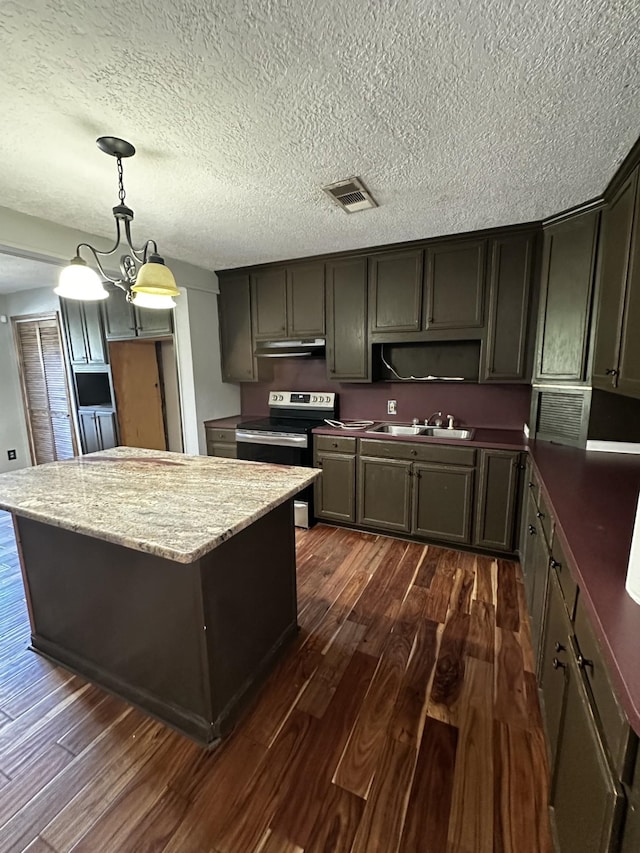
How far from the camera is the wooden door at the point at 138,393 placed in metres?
4.07

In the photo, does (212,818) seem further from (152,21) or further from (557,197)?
(557,197)

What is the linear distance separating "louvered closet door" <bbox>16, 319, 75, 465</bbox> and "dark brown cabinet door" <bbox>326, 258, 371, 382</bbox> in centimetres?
353

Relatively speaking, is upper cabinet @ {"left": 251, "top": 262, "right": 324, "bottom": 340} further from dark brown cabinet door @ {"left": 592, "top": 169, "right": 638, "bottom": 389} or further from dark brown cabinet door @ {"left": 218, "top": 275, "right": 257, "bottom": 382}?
dark brown cabinet door @ {"left": 592, "top": 169, "right": 638, "bottom": 389}

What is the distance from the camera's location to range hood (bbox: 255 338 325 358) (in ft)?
11.2

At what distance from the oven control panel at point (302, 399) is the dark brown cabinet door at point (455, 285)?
47.1 inches

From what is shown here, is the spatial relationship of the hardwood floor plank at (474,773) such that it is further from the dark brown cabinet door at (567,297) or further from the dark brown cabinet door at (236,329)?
the dark brown cabinet door at (236,329)

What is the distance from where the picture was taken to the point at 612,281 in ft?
6.40

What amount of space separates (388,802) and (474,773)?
333 mm

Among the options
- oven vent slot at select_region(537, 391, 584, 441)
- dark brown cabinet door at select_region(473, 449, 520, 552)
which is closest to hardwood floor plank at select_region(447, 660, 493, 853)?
dark brown cabinet door at select_region(473, 449, 520, 552)

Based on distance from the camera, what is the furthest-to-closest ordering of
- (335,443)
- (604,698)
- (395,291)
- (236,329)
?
(236,329)
(335,443)
(395,291)
(604,698)

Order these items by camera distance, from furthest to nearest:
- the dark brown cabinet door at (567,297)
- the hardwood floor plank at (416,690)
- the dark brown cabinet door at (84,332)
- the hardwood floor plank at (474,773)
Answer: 1. the dark brown cabinet door at (84,332)
2. the dark brown cabinet door at (567,297)
3. the hardwood floor plank at (416,690)
4. the hardwood floor plank at (474,773)

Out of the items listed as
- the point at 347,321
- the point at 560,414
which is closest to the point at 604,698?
the point at 560,414

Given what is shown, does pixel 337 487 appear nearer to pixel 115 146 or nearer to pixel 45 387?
pixel 115 146

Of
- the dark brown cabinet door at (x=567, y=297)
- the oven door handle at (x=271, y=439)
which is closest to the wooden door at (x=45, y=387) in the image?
the oven door handle at (x=271, y=439)
